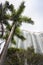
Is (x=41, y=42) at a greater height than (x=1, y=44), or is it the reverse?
(x=41, y=42)

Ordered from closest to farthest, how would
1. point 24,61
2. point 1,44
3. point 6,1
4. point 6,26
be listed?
1. point 1,44
2. point 6,1
3. point 6,26
4. point 24,61

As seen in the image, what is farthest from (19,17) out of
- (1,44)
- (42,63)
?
(42,63)

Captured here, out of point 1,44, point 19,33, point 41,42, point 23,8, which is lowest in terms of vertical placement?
point 1,44

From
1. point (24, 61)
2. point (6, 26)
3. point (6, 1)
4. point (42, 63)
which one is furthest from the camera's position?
point (42, 63)

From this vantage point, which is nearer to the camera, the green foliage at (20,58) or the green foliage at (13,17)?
the green foliage at (13,17)

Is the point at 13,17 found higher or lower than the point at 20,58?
higher

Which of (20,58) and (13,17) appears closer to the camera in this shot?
(13,17)

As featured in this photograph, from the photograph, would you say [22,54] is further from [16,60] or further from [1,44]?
[1,44]

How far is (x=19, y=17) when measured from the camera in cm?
2645

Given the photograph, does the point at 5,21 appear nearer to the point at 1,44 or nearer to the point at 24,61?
the point at 1,44

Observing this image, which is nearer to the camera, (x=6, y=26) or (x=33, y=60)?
(x=6, y=26)

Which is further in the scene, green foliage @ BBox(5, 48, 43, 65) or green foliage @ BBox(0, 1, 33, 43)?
green foliage @ BBox(5, 48, 43, 65)

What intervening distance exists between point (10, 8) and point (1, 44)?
7.42 meters

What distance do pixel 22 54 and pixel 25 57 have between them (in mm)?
1140
